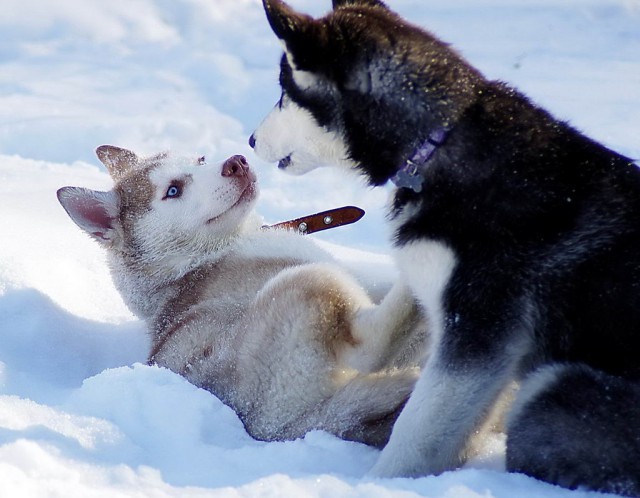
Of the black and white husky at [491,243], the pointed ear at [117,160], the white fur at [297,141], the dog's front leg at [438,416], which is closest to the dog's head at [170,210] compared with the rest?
the pointed ear at [117,160]

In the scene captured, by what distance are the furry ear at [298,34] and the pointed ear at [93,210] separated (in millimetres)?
1824

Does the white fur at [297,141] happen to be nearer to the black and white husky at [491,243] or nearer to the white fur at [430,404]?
the black and white husky at [491,243]

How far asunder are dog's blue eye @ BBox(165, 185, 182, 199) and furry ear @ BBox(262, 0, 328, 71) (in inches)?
61.0

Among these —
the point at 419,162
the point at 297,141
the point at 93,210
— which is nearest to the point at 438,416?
the point at 419,162

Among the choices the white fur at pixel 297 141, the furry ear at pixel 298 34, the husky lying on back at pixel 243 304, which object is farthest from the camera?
the husky lying on back at pixel 243 304

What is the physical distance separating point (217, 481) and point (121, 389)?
729 millimetres

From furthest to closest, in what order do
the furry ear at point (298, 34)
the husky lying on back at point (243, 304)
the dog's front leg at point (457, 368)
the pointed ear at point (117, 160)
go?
the pointed ear at point (117, 160)
the husky lying on back at point (243, 304)
the furry ear at point (298, 34)
the dog's front leg at point (457, 368)

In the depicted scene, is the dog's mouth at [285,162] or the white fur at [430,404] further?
the dog's mouth at [285,162]

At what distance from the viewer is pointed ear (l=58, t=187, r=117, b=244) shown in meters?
4.36

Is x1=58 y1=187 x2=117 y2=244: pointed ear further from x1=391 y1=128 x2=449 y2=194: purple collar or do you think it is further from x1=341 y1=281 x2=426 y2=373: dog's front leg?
x1=391 y1=128 x2=449 y2=194: purple collar

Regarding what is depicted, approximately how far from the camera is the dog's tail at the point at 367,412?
320 centimetres

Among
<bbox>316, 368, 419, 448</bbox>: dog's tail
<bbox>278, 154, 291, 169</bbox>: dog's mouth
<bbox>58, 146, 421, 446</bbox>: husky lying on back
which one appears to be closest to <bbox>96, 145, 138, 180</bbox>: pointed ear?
<bbox>58, 146, 421, 446</bbox>: husky lying on back

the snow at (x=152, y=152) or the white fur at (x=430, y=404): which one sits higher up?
the white fur at (x=430, y=404)

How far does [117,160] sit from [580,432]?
3326 millimetres
